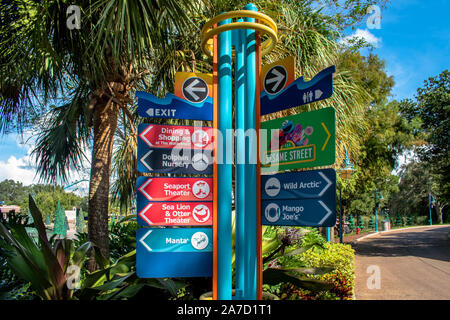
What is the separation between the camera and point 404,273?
10.7 m

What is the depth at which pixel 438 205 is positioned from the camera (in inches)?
1893

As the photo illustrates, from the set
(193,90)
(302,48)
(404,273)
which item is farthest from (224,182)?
(404,273)

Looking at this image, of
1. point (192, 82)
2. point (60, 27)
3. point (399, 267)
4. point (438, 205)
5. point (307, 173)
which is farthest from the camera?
point (438, 205)

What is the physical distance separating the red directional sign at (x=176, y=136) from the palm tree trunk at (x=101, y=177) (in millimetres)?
2707

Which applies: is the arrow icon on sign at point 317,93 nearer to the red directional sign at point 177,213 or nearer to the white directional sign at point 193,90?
the white directional sign at point 193,90

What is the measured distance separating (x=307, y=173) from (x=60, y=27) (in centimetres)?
385

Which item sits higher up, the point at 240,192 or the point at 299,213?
the point at 240,192

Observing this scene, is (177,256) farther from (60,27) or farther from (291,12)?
(291,12)

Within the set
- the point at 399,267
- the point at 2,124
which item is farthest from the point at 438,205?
the point at 2,124

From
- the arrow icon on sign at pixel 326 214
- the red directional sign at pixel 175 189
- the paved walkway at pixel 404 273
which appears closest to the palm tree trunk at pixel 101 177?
the red directional sign at pixel 175 189

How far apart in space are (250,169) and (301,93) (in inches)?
27.7

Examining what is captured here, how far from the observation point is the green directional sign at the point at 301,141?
8.16ft

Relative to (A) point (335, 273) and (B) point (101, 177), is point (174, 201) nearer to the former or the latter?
(B) point (101, 177)

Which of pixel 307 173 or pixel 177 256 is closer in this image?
pixel 307 173
